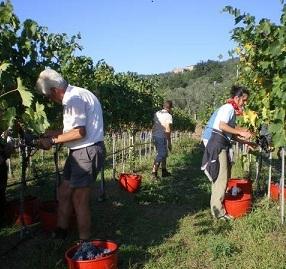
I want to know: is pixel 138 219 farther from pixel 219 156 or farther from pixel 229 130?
pixel 229 130

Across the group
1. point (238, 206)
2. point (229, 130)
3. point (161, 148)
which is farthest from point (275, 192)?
point (161, 148)

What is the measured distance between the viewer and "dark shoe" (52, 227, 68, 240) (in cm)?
485

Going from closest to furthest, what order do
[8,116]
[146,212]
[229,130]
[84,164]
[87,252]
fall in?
[8,116] < [87,252] < [84,164] < [229,130] < [146,212]

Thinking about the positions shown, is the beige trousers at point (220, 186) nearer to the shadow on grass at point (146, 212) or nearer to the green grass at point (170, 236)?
the green grass at point (170, 236)

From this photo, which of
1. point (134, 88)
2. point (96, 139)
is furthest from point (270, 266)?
point (134, 88)

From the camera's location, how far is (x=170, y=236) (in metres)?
5.33

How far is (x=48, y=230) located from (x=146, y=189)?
320cm

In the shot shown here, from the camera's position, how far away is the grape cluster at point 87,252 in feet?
12.4

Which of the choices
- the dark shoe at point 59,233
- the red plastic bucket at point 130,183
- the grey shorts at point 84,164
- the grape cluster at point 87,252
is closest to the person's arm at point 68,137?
the grey shorts at point 84,164

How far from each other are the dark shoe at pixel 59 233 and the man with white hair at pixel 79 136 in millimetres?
528

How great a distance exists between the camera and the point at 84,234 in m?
4.36

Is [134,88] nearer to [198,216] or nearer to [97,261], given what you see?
[198,216]

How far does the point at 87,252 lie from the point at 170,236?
170 cm

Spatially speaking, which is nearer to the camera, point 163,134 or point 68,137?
point 68,137
